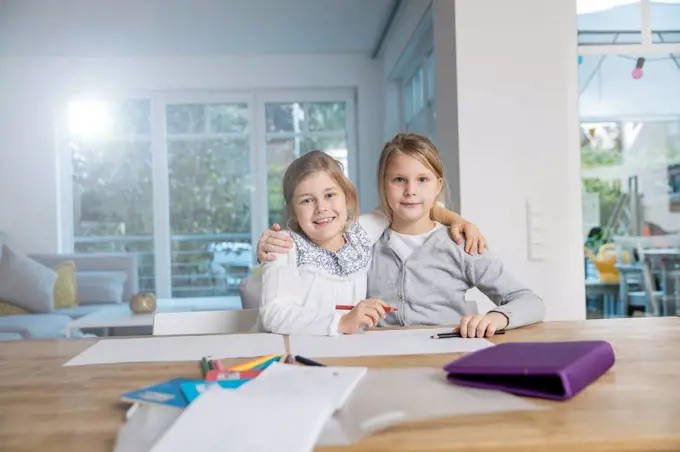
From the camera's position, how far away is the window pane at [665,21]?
3.43 meters

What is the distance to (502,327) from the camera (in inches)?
47.2

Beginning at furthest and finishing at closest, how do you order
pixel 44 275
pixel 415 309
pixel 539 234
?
1. pixel 44 275
2. pixel 539 234
3. pixel 415 309

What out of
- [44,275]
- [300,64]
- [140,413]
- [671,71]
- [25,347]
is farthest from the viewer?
[300,64]

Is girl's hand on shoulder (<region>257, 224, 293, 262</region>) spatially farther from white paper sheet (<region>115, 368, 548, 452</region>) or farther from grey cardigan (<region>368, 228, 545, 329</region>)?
white paper sheet (<region>115, 368, 548, 452</region>)

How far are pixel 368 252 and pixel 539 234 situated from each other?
71.4 inches

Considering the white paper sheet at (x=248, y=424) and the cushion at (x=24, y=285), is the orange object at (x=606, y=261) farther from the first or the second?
the cushion at (x=24, y=285)

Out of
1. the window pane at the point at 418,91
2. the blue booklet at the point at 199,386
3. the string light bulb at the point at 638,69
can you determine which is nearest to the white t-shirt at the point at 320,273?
the blue booklet at the point at 199,386

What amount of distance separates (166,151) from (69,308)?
6.91ft

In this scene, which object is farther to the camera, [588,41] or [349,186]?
[588,41]

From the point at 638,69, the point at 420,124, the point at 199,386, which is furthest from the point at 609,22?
the point at 199,386

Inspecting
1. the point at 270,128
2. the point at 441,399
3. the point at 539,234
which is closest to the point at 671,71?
the point at 539,234

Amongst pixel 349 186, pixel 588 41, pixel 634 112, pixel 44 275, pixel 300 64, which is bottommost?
pixel 44 275

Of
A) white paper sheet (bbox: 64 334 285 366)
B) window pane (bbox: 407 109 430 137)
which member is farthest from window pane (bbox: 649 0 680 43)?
white paper sheet (bbox: 64 334 285 366)

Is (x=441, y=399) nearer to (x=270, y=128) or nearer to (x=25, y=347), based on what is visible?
(x=25, y=347)
